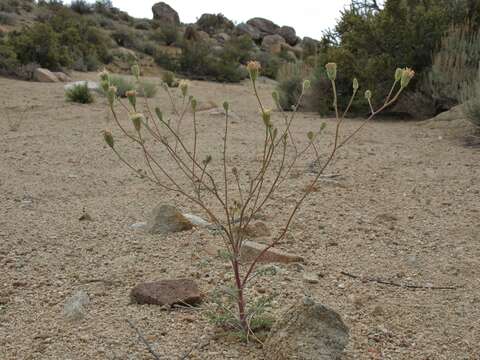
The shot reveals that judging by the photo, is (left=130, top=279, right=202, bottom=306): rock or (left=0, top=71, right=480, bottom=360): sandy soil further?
(left=130, top=279, right=202, bottom=306): rock

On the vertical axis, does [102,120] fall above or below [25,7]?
below

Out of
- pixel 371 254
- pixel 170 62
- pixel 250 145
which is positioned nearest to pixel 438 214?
pixel 371 254

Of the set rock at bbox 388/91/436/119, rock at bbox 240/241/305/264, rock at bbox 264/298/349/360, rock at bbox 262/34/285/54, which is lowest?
rock at bbox 240/241/305/264

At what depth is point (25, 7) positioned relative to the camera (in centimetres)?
2206

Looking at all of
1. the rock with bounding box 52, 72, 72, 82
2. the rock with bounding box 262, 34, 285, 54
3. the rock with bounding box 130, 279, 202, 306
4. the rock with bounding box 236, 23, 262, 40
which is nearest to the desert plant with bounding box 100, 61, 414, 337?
the rock with bounding box 130, 279, 202, 306

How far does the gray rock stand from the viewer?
35894 millimetres

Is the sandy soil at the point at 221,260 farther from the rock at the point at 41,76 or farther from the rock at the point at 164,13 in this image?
the rock at the point at 164,13

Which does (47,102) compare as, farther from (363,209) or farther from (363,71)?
(363,209)

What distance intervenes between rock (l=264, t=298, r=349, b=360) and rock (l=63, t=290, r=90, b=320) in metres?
0.70

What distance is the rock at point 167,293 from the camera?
1.86 meters

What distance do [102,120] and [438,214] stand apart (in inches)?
176

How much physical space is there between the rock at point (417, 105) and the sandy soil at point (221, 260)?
2.38 metres

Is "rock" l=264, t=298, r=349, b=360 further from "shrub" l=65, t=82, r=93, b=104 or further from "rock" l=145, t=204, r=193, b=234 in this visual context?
"shrub" l=65, t=82, r=93, b=104

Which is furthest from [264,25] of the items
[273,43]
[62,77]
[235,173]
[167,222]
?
[235,173]
